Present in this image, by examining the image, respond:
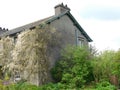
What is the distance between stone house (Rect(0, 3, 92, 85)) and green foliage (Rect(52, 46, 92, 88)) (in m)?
1.69

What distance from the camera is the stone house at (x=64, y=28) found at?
112ft

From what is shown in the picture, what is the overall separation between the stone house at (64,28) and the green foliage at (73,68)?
1686 mm

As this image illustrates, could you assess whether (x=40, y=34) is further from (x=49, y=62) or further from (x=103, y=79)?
(x=103, y=79)

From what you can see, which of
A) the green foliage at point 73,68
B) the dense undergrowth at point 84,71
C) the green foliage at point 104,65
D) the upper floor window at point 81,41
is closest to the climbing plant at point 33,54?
the green foliage at point 73,68

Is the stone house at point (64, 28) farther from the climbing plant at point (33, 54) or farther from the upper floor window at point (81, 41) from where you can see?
the climbing plant at point (33, 54)

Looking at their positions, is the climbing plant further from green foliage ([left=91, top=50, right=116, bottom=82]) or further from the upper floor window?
the upper floor window

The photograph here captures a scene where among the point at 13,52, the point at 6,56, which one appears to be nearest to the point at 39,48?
the point at 13,52

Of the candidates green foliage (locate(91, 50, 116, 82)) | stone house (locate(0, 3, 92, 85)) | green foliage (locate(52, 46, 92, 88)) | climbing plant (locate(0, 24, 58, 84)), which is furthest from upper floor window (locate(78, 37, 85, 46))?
green foliage (locate(91, 50, 116, 82))

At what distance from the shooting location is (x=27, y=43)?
30.6 metres

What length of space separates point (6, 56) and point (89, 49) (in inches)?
409

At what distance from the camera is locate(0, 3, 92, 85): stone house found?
1341 inches

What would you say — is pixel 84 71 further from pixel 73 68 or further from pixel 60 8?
pixel 60 8

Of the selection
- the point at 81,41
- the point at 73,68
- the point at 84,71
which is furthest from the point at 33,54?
the point at 81,41

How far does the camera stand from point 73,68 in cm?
3053
